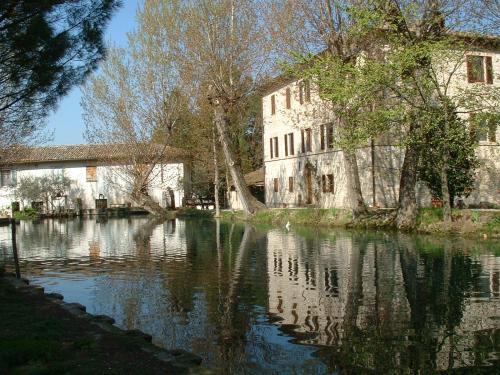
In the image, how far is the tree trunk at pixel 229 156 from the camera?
1403 inches

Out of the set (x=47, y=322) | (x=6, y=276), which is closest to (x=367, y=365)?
(x=47, y=322)

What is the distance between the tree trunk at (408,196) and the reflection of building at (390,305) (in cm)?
793

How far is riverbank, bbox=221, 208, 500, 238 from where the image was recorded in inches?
876

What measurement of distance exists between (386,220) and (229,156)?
12684 mm

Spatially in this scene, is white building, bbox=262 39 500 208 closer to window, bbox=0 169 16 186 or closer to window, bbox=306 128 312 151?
window, bbox=306 128 312 151

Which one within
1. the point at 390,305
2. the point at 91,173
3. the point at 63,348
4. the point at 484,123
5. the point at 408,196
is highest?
the point at 91,173

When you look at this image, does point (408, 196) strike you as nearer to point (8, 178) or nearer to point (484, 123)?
point (484, 123)

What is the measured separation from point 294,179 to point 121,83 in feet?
49.4

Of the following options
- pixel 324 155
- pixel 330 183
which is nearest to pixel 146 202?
pixel 324 155

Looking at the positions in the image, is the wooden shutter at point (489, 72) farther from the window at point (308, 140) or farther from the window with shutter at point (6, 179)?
the window with shutter at point (6, 179)

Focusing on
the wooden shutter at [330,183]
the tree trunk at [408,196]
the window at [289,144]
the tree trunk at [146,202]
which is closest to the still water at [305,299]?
the tree trunk at [408,196]

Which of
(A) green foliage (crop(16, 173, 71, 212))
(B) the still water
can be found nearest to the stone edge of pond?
(B) the still water

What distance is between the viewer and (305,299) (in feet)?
37.6

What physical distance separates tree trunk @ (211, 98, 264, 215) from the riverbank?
3.27ft
